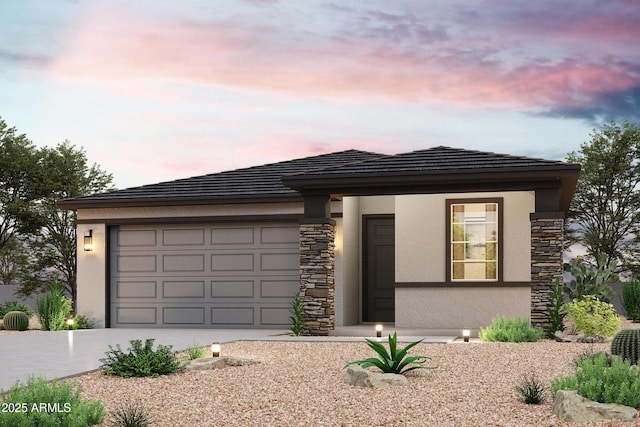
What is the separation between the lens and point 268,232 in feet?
58.2

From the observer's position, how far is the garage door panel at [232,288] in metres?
17.8

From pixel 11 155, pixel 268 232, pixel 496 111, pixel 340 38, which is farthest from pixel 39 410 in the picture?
pixel 11 155

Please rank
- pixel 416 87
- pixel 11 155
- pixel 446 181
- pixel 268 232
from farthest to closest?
1. pixel 11 155
2. pixel 416 87
3. pixel 268 232
4. pixel 446 181

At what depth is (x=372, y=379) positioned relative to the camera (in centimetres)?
860

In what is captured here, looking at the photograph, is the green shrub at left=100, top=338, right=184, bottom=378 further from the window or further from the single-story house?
the window

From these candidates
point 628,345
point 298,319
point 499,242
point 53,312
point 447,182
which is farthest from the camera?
point 53,312

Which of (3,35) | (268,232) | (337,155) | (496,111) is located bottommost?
(268,232)

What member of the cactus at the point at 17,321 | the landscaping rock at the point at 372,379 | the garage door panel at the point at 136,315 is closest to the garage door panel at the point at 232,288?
the garage door panel at the point at 136,315

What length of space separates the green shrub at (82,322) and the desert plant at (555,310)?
10.5 metres

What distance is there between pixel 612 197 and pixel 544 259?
20.6 m

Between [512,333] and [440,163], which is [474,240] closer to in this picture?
[440,163]

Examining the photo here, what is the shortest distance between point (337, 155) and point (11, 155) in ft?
50.9

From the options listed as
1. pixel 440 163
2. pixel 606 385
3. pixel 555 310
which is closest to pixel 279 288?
pixel 440 163

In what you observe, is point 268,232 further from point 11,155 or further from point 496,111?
point 11,155
